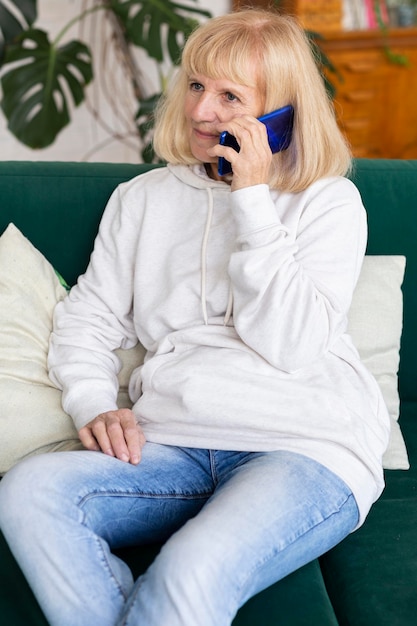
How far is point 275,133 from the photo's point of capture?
1.47 meters

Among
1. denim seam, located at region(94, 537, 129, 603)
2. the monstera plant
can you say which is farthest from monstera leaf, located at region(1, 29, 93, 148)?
denim seam, located at region(94, 537, 129, 603)

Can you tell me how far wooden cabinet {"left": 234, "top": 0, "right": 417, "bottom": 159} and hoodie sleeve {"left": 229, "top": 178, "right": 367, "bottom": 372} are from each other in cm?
A: 279

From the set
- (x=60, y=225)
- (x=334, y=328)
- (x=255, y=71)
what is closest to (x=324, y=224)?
(x=334, y=328)

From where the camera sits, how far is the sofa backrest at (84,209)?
179 centimetres

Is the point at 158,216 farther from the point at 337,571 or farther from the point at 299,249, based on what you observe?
the point at 337,571

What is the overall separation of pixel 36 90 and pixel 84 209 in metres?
1.00

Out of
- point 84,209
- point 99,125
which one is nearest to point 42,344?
point 84,209

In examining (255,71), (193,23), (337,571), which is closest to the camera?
(337,571)

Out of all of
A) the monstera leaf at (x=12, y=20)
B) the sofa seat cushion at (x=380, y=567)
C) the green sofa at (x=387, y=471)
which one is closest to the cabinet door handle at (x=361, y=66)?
the monstera leaf at (x=12, y=20)

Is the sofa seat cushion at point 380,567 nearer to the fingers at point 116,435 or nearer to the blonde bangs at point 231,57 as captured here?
the fingers at point 116,435

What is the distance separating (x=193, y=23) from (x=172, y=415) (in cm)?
177

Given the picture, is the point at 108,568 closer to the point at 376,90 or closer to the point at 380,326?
the point at 380,326

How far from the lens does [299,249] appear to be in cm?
139

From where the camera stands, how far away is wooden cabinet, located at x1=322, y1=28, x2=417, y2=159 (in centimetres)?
415
